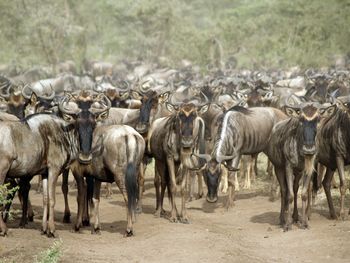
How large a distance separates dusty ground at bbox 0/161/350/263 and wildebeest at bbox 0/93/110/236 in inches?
31.7

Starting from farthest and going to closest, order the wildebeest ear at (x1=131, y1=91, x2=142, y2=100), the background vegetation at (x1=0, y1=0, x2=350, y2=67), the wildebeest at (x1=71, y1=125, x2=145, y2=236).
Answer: the background vegetation at (x1=0, y1=0, x2=350, y2=67), the wildebeest ear at (x1=131, y1=91, x2=142, y2=100), the wildebeest at (x1=71, y1=125, x2=145, y2=236)

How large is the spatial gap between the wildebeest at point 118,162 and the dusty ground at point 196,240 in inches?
21.7

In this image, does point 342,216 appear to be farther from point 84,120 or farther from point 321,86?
point 321,86

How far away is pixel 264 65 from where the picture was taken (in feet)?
183

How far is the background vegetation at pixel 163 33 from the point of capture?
4438cm

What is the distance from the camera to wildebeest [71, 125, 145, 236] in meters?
11.4

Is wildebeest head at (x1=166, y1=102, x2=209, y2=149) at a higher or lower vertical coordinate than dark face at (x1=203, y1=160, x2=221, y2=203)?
higher

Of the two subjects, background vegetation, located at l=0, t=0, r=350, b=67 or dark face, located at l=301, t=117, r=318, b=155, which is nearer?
dark face, located at l=301, t=117, r=318, b=155

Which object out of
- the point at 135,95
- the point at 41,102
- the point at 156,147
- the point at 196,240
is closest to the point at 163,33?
the point at 135,95

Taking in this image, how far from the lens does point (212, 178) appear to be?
46.2 feet

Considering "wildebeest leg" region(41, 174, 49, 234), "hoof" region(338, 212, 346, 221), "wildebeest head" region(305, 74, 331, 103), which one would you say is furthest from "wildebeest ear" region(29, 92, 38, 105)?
"wildebeest head" region(305, 74, 331, 103)

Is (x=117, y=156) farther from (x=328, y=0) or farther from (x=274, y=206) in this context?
(x=328, y=0)

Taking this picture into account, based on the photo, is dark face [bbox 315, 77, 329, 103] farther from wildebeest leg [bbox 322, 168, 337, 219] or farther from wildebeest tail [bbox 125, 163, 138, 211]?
wildebeest tail [bbox 125, 163, 138, 211]

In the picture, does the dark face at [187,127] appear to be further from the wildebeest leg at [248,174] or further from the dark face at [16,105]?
the wildebeest leg at [248,174]
